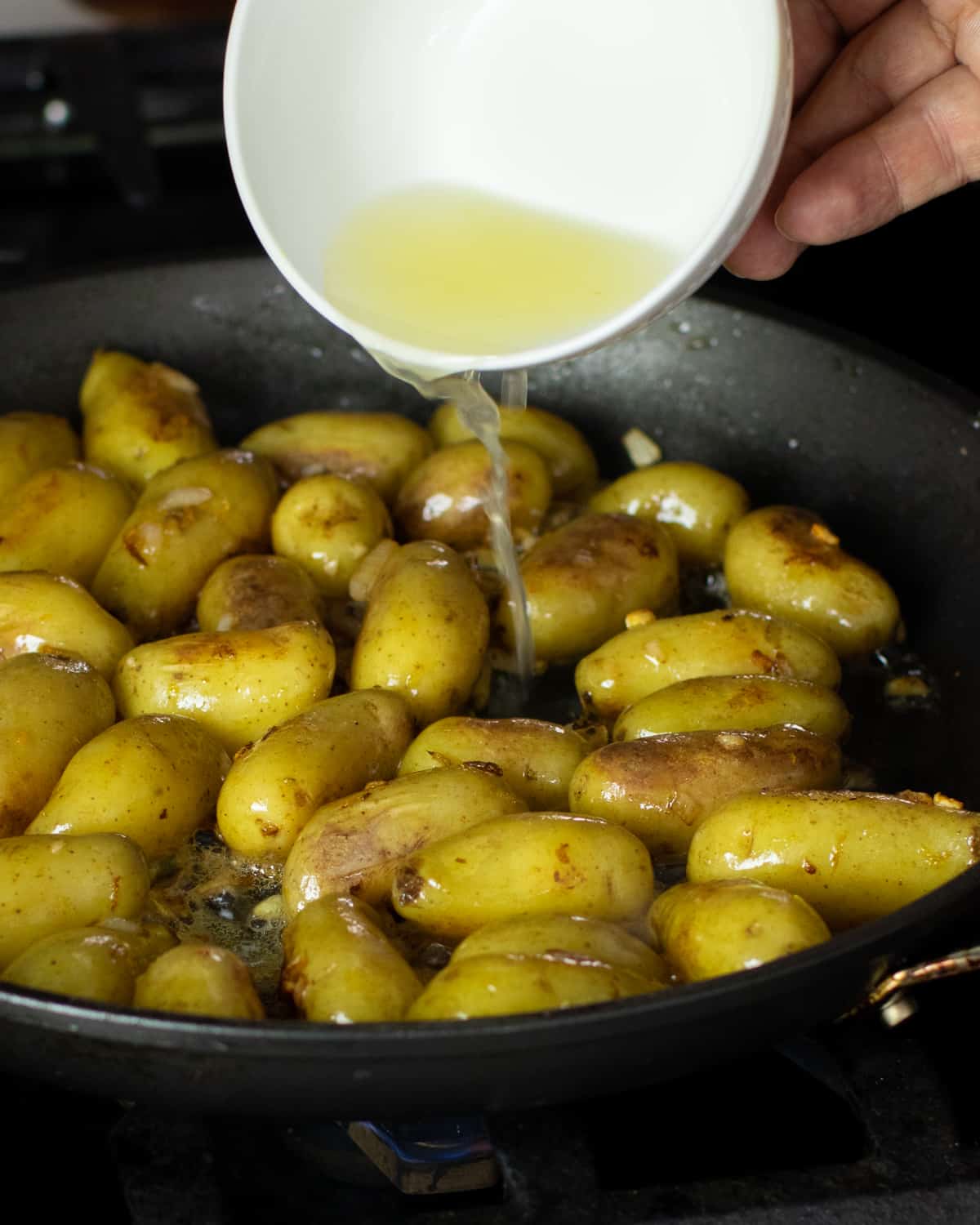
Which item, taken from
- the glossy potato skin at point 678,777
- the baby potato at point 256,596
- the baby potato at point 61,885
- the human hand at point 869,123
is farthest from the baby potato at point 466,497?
the baby potato at point 61,885

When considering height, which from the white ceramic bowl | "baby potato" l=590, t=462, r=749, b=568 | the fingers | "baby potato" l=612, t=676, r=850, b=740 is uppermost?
the white ceramic bowl

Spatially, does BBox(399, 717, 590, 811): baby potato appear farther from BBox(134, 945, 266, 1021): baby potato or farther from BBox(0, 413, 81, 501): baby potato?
BBox(0, 413, 81, 501): baby potato

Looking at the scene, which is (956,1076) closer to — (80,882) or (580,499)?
(80,882)

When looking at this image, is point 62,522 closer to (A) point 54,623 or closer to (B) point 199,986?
(A) point 54,623

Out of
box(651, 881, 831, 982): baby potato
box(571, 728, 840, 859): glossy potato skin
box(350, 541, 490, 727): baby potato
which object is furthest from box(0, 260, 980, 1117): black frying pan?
box(350, 541, 490, 727): baby potato

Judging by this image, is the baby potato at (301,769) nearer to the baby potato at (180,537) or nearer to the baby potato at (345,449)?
the baby potato at (180,537)

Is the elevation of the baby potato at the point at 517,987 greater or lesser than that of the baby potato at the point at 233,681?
greater
